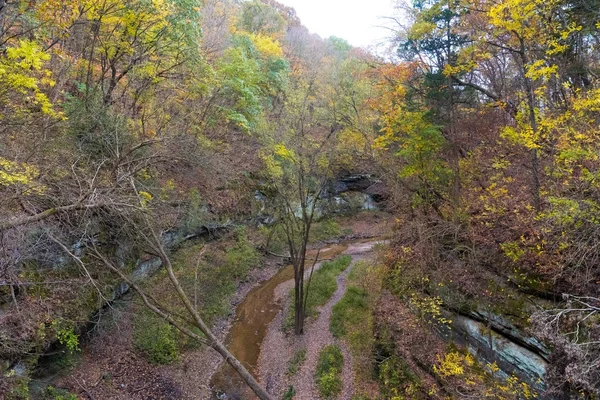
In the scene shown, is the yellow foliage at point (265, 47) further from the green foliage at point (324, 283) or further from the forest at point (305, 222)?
the green foliage at point (324, 283)

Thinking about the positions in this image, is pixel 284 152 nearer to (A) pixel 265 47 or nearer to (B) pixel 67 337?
(B) pixel 67 337

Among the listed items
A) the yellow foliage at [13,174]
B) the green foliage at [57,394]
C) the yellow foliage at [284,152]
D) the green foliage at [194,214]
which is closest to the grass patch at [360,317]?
the yellow foliage at [284,152]

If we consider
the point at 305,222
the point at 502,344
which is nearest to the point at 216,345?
the point at 305,222

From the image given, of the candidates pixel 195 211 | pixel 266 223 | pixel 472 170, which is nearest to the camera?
pixel 472 170

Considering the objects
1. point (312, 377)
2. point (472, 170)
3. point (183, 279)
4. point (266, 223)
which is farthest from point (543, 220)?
point (266, 223)

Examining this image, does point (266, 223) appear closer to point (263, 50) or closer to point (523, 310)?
point (263, 50)

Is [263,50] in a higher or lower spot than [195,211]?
higher

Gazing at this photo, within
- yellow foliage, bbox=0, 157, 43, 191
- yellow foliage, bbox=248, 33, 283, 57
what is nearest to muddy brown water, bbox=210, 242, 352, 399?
yellow foliage, bbox=0, 157, 43, 191
